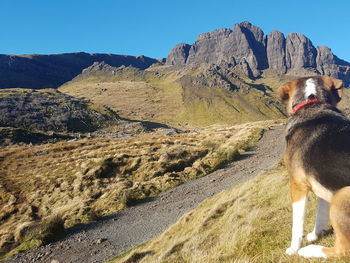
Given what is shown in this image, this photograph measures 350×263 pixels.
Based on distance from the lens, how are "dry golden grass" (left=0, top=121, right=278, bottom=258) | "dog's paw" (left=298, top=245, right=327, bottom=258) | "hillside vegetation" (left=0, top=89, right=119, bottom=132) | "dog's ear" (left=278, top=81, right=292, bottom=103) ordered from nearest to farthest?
"dog's paw" (left=298, top=245, right=327, bottom=258) → "dog's ear" (left=278, top=81, right=292, bottom=103) → "dry golden grass" (left=0, top=121, right=278, bottom=258) → "hillside vegetation" (left=0, top=89, right=119, bottom=132)

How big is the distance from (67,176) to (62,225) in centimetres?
1117

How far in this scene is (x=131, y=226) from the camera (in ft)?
45.8

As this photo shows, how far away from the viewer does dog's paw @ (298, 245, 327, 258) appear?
354cm

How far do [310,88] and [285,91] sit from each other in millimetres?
414

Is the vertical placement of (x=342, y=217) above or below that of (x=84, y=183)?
above

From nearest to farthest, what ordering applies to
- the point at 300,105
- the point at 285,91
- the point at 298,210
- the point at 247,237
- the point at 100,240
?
the point at 298,210, the point at 300,105, the point at 285,91, the point at 247,237, the point at 100,240

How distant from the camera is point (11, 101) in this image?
95.2m

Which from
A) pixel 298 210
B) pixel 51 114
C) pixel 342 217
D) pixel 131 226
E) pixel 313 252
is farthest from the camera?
pixel 51 114

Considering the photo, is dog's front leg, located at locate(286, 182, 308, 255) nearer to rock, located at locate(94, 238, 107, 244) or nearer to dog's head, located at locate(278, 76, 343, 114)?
dog's head, located at locate(278, 76, 343, 114)

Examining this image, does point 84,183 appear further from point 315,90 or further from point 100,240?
point 315,90

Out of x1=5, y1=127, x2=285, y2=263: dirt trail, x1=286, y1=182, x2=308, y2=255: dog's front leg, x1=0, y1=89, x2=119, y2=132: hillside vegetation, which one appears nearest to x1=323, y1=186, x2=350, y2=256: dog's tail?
x1=286, y1=182, x2=308, y2=255: dog's front leg

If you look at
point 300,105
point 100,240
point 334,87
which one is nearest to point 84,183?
point 100,240

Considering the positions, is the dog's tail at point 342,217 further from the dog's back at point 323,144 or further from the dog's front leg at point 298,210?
the dog's front leg at point 298,210

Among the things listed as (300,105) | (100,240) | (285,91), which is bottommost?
(100,240)
